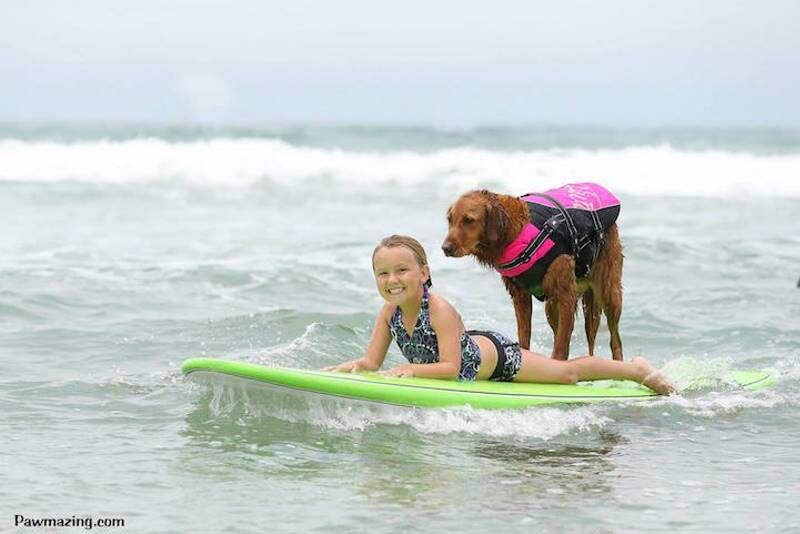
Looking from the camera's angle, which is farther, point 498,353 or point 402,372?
point 498,353

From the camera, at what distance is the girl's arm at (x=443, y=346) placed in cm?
622

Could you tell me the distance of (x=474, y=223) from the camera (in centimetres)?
638

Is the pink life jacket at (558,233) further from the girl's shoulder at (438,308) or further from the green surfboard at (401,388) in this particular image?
the green surfboard at (401,388)

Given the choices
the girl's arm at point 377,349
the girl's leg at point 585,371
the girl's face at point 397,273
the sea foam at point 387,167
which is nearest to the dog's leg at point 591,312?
the girl's leg at point 585,371

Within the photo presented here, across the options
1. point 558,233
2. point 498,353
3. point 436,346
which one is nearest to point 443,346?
point 436,346

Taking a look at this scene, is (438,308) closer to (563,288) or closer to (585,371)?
(563,288)

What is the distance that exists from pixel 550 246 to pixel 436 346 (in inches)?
34.3

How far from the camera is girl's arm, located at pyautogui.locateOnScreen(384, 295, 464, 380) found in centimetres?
622

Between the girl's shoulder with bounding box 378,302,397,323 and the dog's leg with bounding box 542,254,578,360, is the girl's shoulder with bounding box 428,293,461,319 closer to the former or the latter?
the girl's shoulder with bounding box 378,302,397,323

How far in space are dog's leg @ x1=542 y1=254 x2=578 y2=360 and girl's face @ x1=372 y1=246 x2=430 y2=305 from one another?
0.91 m

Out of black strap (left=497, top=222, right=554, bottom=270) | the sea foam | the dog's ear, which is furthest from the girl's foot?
the sea foam

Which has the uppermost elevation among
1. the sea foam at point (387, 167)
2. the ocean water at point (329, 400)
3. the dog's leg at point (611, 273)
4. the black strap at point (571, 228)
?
the sea foam at point (387, 167)

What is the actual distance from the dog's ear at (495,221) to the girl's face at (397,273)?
0.52 metres

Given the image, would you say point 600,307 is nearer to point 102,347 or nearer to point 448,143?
point 102,347
